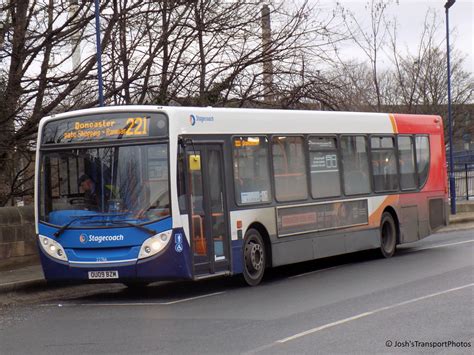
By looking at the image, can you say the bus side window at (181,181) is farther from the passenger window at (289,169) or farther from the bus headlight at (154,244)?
the passenger window at (289,169)

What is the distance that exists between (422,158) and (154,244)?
361 inches

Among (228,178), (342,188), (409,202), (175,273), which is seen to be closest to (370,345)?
(175,273)

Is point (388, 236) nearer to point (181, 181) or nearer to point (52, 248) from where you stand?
point (181, 181)

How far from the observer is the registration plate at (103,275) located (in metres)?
12.6

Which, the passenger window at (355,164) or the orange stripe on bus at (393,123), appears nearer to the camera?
the passenger window at (355,164)

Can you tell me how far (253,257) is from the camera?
46.3ft

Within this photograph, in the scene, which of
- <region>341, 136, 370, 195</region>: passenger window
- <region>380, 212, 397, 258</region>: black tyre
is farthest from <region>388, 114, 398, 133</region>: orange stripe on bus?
<region>380, 212, 397, 258</region>: black tyre

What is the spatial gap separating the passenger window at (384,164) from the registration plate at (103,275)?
7072mm

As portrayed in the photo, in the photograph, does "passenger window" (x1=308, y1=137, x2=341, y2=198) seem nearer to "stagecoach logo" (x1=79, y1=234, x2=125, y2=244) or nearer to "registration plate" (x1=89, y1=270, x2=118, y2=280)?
"stagecoach logo" (x1=79, y1=234, x2=125, y2=244)

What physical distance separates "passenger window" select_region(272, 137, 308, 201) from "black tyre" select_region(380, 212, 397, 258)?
3.30m

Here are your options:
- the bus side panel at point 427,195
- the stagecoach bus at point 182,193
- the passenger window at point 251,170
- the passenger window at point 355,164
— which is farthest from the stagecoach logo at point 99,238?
the bus side panel at point 427,195

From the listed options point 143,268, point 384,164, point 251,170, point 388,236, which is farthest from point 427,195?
point 143,268

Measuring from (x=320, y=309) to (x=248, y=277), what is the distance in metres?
3.17

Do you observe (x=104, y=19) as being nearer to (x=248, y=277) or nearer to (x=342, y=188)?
(x=342, y=188)
